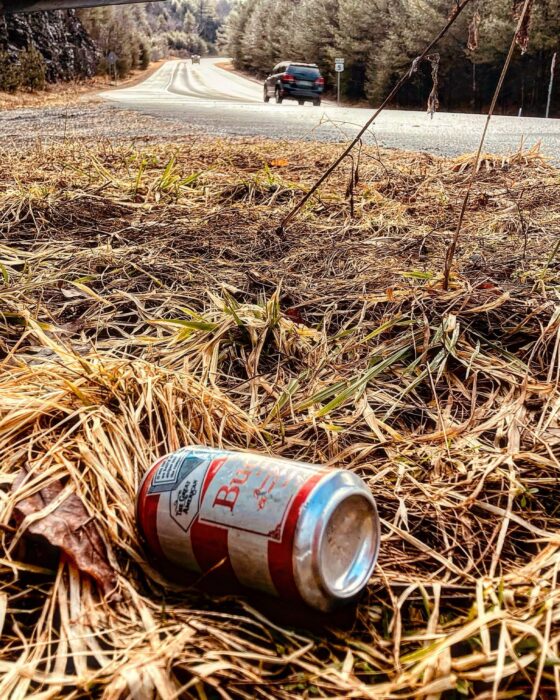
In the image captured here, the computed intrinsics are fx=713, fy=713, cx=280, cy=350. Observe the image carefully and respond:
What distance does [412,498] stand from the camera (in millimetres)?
1379

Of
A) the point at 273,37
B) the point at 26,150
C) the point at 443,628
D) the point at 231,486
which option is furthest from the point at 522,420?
the point at 273,37

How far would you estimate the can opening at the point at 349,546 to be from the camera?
3.43ft

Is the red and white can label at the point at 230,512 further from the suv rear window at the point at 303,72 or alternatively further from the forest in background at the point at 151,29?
the forest in background at the point at 151,29

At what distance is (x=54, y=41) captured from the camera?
2847 centimetres

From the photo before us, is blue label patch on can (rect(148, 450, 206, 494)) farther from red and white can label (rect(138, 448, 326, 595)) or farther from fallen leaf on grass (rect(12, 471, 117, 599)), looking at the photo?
fallen leaf on grass (rect(12, 471, 117, 599))

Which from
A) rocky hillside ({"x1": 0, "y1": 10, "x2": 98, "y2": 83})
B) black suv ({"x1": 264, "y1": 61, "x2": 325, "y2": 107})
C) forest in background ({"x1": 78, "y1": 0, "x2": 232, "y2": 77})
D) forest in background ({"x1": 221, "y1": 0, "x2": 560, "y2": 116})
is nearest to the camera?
black suv ({"x1": 264, "y1": 61, "x2": 325, "y2": 107})

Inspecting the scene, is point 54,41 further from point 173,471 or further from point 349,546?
point 349,546

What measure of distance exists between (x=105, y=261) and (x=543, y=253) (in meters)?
1.68

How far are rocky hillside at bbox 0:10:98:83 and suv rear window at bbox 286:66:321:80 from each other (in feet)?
28.7

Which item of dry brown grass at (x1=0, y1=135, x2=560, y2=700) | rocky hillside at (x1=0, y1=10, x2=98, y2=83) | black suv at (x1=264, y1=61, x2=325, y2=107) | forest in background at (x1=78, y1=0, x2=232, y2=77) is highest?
forest in background at (x1=78, y1=0, x2=232, y2=77)

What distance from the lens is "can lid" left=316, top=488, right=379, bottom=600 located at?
1.03 meters

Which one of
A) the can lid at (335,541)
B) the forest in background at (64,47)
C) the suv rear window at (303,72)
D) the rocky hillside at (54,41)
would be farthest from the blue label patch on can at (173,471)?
the suv rear window at (303,72)

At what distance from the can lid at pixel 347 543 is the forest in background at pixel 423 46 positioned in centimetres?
2460

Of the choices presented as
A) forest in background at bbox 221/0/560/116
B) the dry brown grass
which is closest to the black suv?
forest in background at bbox 221/0/560/116
